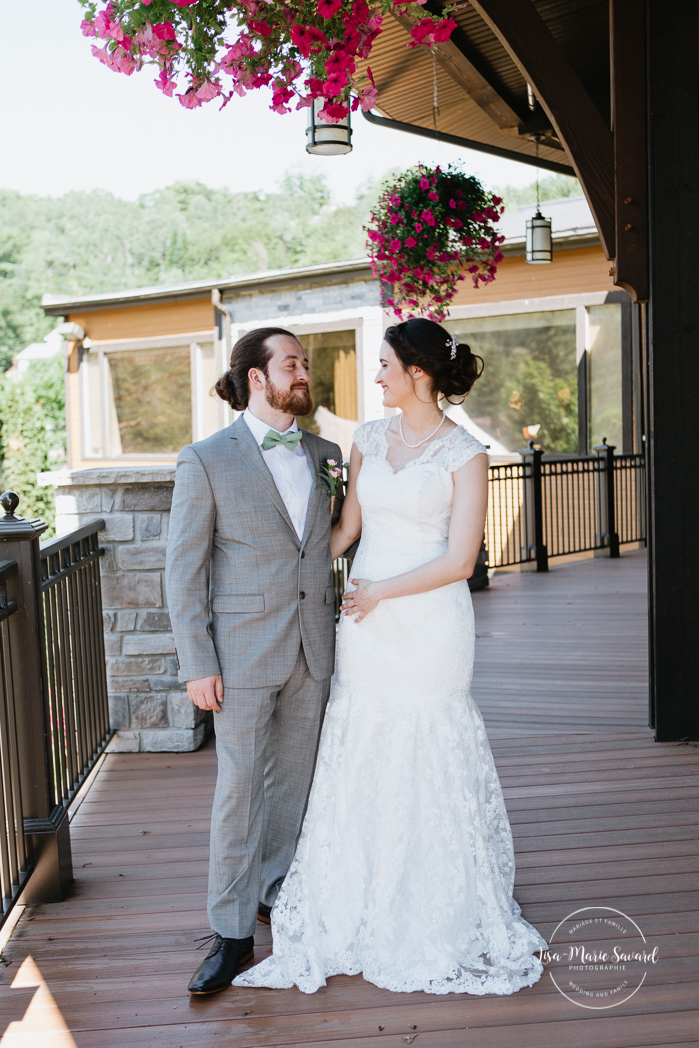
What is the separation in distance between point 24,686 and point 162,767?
1.47 meters

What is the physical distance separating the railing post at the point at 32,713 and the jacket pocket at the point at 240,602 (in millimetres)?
768

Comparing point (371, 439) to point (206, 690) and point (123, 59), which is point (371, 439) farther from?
point (123, 59)

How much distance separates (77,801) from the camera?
392 centimetres

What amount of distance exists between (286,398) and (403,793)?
3.84 feet

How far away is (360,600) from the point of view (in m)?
2.71

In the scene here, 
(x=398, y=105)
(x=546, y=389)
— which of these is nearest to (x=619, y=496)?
(x=546, y=389)

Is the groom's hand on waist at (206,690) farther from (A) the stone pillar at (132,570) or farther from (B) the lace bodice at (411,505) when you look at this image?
(A) the stone pillar at (132,570)

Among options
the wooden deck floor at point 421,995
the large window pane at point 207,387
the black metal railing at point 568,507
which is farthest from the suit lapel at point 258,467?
the large window pane at point 207,387

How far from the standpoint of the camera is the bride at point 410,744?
102 inches

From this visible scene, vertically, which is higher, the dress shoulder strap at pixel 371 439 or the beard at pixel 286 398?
the beard at pixel 286 398

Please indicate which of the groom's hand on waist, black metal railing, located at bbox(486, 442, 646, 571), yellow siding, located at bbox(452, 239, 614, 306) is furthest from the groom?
yellow siding, located at bbox(452, 239, 614, 306)

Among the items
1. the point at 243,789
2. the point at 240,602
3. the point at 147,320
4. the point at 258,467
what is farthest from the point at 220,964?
the point at 147,320

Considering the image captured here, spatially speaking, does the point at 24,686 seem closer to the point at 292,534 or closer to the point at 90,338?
the point at 292,534

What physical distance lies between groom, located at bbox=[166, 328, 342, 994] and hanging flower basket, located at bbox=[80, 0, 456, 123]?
65cm
